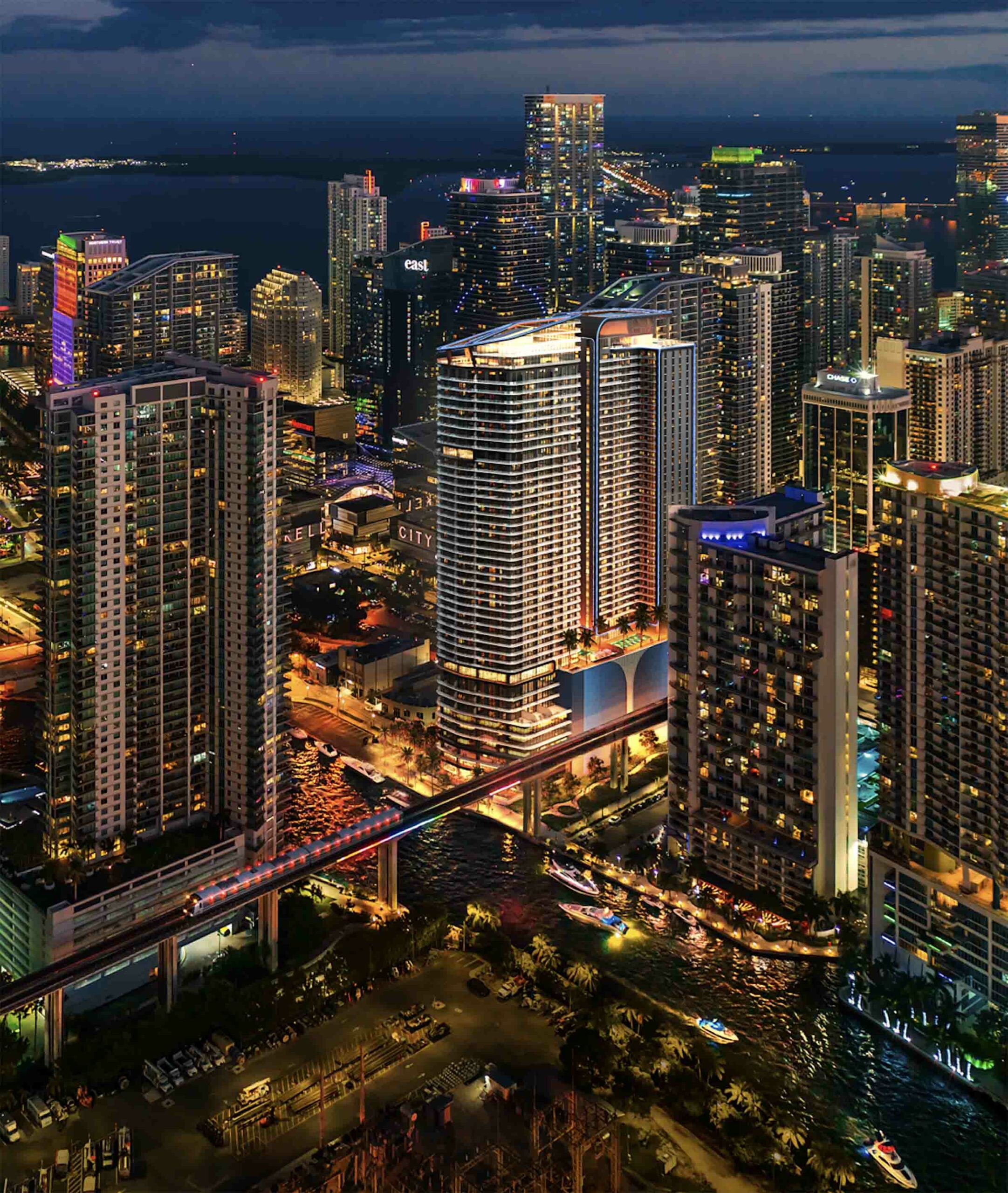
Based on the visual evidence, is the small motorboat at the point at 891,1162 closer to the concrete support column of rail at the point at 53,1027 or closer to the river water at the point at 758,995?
the river water at the point at 758,995

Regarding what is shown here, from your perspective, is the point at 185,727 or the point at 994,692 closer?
the point at 994,692

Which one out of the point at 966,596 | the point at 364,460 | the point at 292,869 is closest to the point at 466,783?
the point at 292,869

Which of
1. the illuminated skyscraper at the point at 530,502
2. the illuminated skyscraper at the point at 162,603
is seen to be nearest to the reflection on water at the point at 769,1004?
the illuminated skyscraper at the point at 530,502

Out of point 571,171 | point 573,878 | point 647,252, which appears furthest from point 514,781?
point 571,171

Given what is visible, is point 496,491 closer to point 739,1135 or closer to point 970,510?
point 970,510

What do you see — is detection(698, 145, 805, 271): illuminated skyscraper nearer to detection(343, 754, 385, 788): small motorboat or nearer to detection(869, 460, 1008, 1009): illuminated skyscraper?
detection(343, 754, 385, 788): small motorboat

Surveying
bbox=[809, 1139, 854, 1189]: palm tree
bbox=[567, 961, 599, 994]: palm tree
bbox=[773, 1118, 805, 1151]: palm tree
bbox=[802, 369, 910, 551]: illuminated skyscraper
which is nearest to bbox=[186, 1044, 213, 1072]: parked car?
bbox=[567, 961, 599, 994]: palm tree

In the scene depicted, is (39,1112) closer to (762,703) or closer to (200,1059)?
(200,1059)
